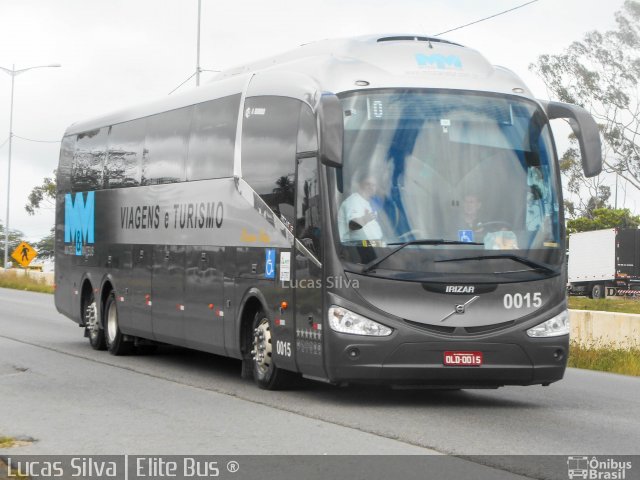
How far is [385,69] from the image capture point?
1273 centimetres

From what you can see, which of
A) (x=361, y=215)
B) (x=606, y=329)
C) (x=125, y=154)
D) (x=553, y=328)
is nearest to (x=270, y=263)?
(x=361, y=215)

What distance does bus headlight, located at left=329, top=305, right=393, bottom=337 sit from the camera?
469 inches

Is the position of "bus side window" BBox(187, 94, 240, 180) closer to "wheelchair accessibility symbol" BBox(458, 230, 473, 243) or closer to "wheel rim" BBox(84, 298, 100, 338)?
"wheelchair accessibility symbol" BBox(458, 230, 473, 243)

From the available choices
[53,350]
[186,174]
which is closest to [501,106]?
[186,174]

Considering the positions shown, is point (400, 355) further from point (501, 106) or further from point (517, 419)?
point (501, 106)

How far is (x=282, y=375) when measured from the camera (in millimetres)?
13609

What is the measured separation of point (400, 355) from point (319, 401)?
1.30 m

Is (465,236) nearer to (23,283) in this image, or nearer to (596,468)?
(596,468)

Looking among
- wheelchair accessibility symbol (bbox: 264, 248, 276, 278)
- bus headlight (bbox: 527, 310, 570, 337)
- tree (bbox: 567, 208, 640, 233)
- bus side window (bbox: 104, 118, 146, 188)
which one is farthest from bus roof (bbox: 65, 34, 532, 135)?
tree (bbox: 567, 208, 640, 233)

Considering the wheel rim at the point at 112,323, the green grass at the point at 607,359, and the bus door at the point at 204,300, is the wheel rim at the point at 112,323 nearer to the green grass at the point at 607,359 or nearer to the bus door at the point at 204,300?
the bus door at the point at 204,300

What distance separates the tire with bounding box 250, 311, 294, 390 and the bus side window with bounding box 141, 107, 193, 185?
10.8ft

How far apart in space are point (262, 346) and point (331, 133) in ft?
10.2

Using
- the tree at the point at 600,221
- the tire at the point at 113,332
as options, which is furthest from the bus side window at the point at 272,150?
the tree at the point at 600,221

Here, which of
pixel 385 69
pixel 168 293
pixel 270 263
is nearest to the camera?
pixel 385 69
